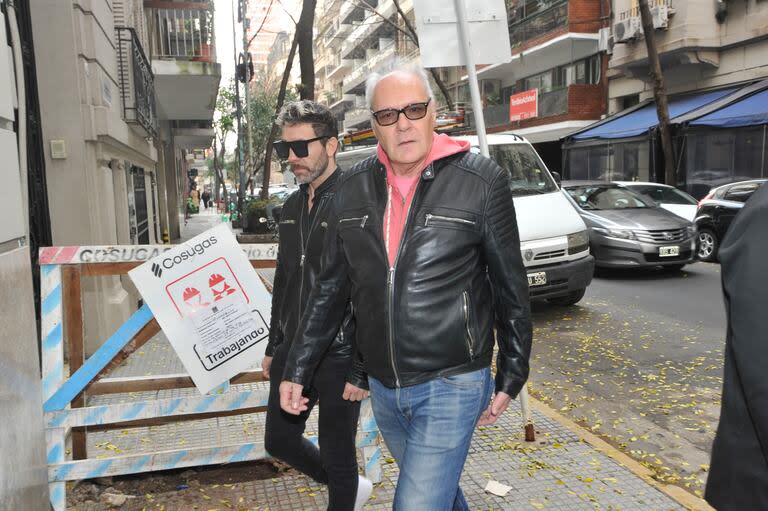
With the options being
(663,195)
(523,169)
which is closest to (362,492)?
(523,169)

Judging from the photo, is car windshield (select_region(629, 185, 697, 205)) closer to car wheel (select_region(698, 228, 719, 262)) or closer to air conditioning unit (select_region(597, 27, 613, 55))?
car wheel (select_region(698, 228, 719, 262))

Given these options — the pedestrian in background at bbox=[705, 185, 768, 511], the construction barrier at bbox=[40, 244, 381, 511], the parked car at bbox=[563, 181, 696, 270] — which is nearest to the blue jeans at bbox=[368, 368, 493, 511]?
the pedestrian in background at bbox=[705, 185, 768, 511]

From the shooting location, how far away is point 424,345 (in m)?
2.27

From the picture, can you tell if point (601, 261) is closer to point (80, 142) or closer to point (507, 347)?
point (80, 142)

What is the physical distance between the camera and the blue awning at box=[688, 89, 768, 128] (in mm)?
16656

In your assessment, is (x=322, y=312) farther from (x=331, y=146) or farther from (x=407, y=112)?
(x=331, y=146)

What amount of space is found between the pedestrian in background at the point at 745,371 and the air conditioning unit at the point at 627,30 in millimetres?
22656

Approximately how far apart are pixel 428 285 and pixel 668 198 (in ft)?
43.6

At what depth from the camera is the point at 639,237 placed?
1096cm

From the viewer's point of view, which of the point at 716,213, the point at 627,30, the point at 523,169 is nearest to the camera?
the point at 523,169

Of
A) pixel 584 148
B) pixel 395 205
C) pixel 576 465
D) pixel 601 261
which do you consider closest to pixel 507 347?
pixel 395 205

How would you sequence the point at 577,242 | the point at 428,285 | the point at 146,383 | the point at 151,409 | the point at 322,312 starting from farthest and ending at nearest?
Answer: the point at 577,242 < the point at 146,383 < the point at 151,409 < the point at 322,312 < the point at 428,285

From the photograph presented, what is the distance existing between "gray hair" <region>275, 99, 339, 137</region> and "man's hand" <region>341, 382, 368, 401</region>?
1131mm

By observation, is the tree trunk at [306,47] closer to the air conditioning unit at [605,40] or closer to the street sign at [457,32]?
the air conditioning unit at [605,40]
